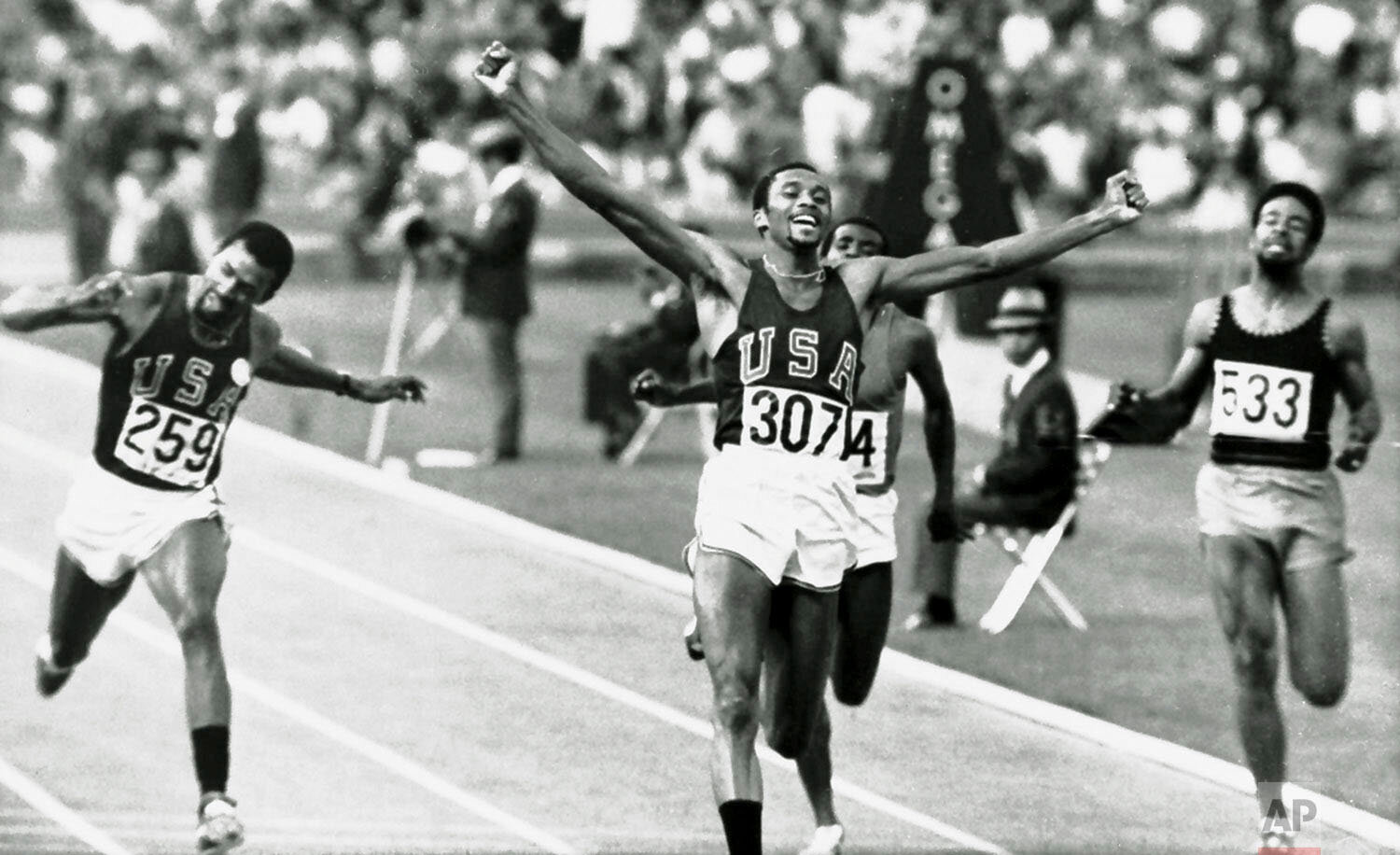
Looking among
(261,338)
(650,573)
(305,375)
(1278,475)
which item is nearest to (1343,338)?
(1278,475)

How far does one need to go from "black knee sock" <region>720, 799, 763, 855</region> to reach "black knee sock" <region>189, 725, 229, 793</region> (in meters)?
1.86

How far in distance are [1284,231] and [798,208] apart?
200cm

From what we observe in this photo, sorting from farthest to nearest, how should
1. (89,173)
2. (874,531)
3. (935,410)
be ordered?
(89,173), (935,410), (874,531)

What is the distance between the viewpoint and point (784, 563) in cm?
877

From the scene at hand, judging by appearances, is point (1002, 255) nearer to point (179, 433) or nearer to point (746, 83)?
point (179, 433)

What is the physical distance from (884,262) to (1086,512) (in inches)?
373

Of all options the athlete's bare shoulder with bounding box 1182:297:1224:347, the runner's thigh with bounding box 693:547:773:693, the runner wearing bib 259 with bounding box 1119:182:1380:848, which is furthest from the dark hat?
the runner's thigh with bounding box 693:547:773:693

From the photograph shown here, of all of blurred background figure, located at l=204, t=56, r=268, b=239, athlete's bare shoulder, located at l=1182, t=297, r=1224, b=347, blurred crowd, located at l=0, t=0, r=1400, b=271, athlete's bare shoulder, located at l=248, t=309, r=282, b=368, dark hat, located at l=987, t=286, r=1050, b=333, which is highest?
blurred crowd, located at l=0, t=0, r=1400, b=271

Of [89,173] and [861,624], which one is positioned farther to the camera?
[89,173]

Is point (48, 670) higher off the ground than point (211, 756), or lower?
higher

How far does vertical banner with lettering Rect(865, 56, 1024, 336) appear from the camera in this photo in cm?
1609

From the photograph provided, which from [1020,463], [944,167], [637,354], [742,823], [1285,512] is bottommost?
[742,823]

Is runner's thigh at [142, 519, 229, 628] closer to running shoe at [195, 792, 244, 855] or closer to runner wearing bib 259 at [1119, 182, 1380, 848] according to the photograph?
running shoe at [195, 792, 244, 855]

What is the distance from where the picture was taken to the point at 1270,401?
9805 mm
